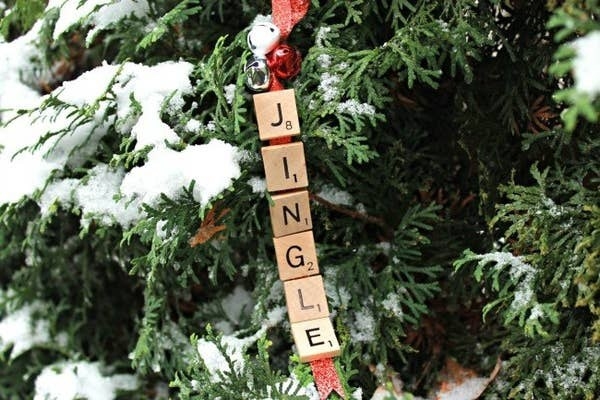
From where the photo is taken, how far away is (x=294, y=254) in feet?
3.65

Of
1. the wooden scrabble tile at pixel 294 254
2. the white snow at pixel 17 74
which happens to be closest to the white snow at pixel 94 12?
the white snow at pixel 17 74

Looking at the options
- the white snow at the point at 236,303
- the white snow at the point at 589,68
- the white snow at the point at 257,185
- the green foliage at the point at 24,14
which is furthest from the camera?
the white snow at the point at 236,303

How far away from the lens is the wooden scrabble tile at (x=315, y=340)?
1.07 meters

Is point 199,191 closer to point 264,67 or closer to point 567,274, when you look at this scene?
point 264,67

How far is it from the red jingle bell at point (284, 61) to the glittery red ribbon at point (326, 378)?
447mm

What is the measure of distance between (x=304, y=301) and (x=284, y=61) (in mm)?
375

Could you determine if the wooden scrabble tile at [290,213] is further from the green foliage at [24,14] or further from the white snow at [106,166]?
the green foliage at [24,14]

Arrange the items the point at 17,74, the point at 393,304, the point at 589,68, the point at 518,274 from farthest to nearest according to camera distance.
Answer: the point at 17,74, the point at 393,304, the point at 518,274, the point at 589,68

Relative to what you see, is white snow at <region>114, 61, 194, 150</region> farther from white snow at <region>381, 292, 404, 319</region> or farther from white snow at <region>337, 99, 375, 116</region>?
white snow at <region>381, 292, 404, 319</region>

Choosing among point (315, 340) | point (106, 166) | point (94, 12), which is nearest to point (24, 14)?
point (94, 12)

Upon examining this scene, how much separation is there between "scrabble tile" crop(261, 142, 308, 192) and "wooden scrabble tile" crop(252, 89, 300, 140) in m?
0.02

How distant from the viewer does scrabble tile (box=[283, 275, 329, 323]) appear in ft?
3.63

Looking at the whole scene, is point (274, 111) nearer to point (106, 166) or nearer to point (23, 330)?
point (106, 166)

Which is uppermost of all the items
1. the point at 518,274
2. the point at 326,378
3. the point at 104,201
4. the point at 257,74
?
the point at 257,74
